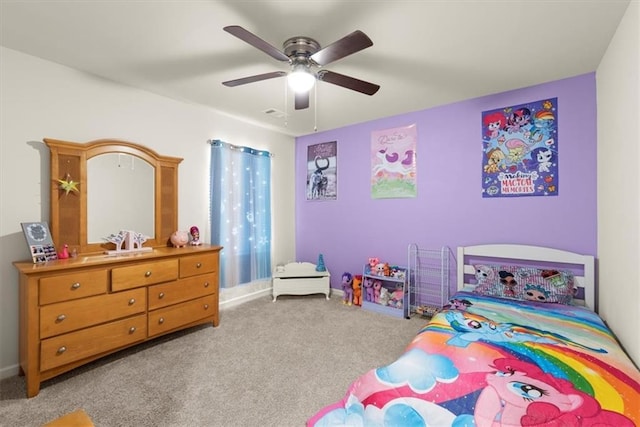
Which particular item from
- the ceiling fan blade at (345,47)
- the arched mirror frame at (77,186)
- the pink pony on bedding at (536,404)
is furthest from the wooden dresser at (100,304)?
the pink pony on bedding at (536,404)

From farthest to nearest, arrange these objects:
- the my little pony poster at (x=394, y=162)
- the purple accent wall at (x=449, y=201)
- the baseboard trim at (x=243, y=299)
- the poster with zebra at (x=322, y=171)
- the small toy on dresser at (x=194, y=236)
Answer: the poster with zebra at (x=322, y=171) → the baseboard trim at (x=243, y=299) → the my little pony poster at (x=394, y=162) → the small toy on dresser at (x=194, y=236) → the purple accent wall at (x=449, y=201)

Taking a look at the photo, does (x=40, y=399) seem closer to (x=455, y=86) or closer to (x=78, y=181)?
(x=78, y=181)

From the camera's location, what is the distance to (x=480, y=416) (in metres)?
1.12

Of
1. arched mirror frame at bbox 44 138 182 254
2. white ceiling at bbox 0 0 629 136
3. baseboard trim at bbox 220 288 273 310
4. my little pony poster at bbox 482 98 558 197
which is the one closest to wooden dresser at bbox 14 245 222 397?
arched mirror frame at bbox 44 138 182 254

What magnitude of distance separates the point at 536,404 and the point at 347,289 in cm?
277

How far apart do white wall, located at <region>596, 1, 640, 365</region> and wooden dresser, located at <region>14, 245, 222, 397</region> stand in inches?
130

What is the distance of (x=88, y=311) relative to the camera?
2197 mm

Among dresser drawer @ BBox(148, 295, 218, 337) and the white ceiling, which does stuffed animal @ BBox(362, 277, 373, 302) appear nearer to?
dresser drawer @ BBox(148, 295, 218, 337)

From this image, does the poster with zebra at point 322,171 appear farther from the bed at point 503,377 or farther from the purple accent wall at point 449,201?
the bed at point 503,377

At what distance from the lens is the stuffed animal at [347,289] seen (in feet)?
12.6

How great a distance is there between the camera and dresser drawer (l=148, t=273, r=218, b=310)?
2.61m

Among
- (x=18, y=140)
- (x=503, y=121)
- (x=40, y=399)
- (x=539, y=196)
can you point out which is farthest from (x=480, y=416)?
(x=18, y=140)

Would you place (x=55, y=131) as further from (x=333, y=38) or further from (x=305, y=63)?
(x=333, y=38)

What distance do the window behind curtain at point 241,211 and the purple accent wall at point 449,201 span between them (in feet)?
2.38
